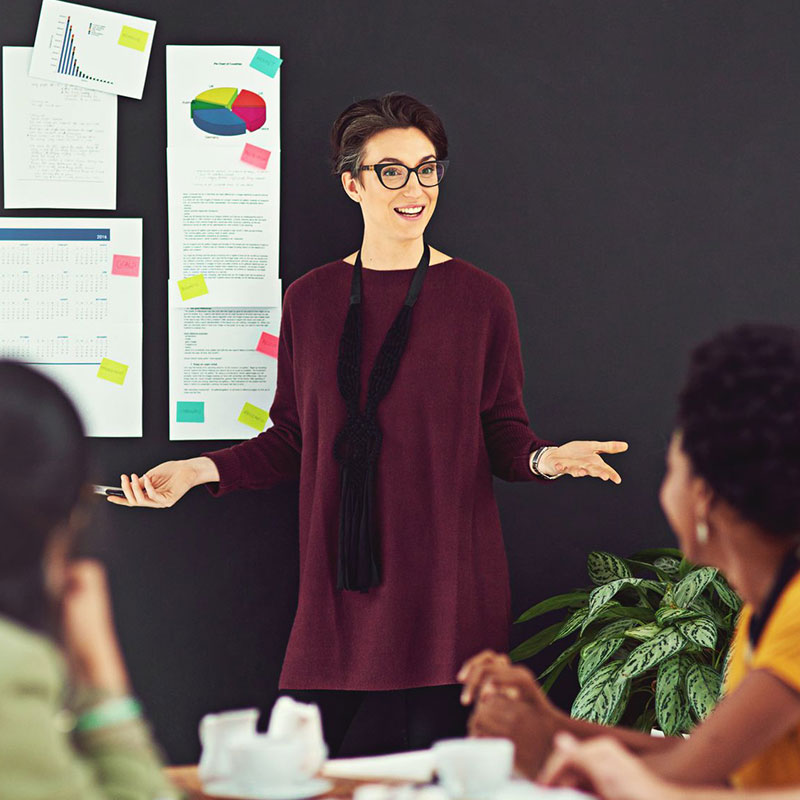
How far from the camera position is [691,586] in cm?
243

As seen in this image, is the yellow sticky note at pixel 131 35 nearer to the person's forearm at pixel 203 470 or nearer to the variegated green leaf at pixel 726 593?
the person's forearm at pixel 203 470

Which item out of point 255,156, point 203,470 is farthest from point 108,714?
point 255,156

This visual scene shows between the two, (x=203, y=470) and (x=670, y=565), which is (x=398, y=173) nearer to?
(x=203, y=470)

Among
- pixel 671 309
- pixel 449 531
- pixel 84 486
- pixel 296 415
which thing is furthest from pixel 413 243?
pixel 84 486

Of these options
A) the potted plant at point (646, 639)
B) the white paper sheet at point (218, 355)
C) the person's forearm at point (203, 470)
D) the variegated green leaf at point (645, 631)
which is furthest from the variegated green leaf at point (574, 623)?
the white paper sheet at point (218, 355)

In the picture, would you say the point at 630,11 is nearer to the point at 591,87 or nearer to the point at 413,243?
the point at 591,87

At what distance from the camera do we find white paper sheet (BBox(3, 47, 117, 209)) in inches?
107

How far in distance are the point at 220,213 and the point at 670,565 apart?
156 cm

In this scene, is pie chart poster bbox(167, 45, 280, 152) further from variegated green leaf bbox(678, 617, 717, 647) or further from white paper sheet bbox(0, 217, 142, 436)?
Answer: variegated green leaf bbox(678, 617, 717, 647)

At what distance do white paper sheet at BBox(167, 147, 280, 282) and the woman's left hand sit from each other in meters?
1.05

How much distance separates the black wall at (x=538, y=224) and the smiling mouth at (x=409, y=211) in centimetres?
46

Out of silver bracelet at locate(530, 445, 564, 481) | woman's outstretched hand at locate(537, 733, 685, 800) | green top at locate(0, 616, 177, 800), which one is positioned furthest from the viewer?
silver bracelet at locate(530, 445, 564, 481)

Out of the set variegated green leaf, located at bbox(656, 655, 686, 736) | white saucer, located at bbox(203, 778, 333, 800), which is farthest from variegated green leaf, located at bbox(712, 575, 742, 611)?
white saucer, located at bbox(203, 778, 333, 800)

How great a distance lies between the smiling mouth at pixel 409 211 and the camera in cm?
232
